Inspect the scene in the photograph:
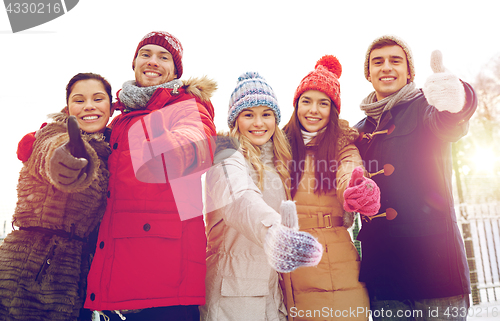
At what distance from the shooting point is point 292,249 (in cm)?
120

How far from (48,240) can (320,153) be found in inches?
68.7

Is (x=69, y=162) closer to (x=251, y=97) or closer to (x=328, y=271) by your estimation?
(x=251, y=97)

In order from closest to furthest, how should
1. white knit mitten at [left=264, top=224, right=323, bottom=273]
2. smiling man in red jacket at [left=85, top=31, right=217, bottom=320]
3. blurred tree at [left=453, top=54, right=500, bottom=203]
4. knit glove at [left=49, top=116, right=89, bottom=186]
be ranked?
white knit mitten at [left=264, top=224, right=323, bottom=273], knit glove at [left=49, top=116, right=89, bottom=186], smiling man in red jacket at [left=85, top=31, right=217, bottom=320], blurred tree at [left=453, top=54, right=500, bottom=203]

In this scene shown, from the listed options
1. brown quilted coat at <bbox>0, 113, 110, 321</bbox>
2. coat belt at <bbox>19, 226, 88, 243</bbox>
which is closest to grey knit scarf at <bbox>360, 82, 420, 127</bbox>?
brown quilted coat at <bbox>0, 113, 110, 321</bbox>

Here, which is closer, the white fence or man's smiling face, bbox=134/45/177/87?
man's smiling face, bbox=134/45/177/87

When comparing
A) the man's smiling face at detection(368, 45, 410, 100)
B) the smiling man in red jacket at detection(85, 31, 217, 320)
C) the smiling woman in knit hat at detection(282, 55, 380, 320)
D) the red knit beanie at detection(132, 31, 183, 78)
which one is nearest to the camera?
the smiling man in red jacket at detection(85, 31, 217, 320)

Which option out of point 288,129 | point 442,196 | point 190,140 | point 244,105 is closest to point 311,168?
point 288,129

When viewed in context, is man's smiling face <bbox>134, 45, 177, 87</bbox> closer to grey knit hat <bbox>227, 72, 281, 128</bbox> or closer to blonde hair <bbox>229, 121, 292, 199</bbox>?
grey knit hat <bbox>227, 72, 281, 128</bbox>

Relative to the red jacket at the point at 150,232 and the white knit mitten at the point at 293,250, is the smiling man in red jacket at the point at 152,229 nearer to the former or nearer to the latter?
the red jacket at the point at 150,232

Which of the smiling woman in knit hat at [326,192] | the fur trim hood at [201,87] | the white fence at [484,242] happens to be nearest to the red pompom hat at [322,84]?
the smiling woman in knit hat at [326,192]

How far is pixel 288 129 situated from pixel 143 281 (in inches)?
58.5

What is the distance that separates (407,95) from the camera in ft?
7.64

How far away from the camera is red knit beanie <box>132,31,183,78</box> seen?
227 centimetres

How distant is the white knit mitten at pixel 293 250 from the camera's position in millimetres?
1204
